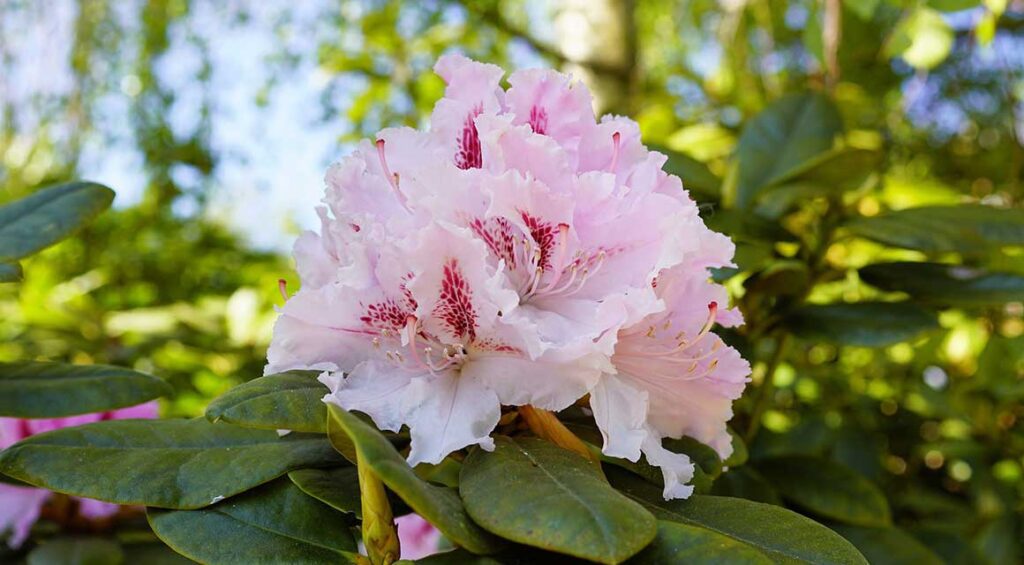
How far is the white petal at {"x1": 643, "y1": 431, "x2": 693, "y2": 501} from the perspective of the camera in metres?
0.52

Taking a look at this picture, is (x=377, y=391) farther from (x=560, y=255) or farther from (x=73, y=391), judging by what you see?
(x=73, y=391)

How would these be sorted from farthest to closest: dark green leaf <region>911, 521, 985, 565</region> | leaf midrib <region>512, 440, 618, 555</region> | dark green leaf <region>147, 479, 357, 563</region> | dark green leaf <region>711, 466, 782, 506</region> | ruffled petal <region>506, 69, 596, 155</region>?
dark green leaf <region>911, 521, 985, 565</region>, dark green leaf <region>711, 466, 782, 506</region>, ruffled petal <region>506, 69, 596, 155</region>, dark green leaf <region>147, 479, 357, 563</region>, leaf midrib <region>512, 440, 618, 555</region>

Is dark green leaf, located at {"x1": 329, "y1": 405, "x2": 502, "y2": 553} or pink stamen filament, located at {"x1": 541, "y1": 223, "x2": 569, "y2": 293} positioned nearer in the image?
dark green leaf, located at {"x1": 329, "y1": 405, "x2": 502, "y2": 553}

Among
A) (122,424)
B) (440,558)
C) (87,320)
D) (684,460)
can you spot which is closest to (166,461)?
(122,424)

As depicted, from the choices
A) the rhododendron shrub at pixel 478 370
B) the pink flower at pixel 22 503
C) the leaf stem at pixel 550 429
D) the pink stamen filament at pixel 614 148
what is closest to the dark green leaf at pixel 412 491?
the rhododendron shrub at pixel 478 370

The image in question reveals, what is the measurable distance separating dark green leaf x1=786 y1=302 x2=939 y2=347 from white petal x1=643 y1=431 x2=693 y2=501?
0.37 meters

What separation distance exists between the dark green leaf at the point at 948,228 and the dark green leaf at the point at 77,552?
0.75 meters

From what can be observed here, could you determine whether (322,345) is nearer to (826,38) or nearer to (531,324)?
(531,324)

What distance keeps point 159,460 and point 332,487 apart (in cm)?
12

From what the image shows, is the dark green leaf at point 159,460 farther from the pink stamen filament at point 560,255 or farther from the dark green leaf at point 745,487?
the dark green leaf at point 745,487

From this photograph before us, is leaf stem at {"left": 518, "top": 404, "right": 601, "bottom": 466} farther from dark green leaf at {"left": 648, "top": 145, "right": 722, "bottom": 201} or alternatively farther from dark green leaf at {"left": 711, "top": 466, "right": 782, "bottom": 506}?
dark green leaf at {"left": 648, "top": 145, "right": 722, "bottom": 201}

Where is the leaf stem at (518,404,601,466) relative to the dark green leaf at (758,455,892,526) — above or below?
above

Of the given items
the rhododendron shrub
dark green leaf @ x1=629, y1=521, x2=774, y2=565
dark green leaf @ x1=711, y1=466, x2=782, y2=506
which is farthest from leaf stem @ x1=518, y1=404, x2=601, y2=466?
dark green leaf @ x1=711, y1=466, x2=782, y2=506

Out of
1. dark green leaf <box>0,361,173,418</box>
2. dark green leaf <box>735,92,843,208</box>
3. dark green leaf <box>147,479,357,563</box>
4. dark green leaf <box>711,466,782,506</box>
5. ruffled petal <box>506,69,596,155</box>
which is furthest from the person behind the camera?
dark green leaf <box>735,92,843,208</box>
